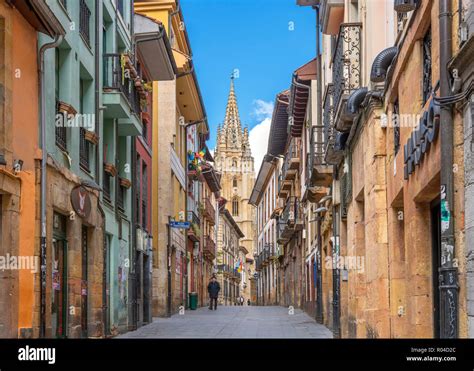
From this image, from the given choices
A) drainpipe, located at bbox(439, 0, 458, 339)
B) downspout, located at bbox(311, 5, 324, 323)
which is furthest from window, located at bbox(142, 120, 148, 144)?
drainpipe, located at bbox(439, 0, 458, 339)

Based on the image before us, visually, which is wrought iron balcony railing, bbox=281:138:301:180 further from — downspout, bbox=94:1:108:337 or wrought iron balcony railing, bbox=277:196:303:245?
downspout, bbox=94:1:108:337

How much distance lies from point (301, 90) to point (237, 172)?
89.7 m

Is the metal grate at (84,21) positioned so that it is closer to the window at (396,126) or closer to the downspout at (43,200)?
the downspout at (43,200)

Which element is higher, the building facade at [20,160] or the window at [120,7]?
the window at [120,7]

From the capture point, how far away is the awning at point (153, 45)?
23.6 metres

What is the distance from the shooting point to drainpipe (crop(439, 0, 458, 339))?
24.9 feet

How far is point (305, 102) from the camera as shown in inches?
1293

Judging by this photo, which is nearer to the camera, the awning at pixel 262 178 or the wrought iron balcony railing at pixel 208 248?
the wrought iron balcony railing at pixel 208 248

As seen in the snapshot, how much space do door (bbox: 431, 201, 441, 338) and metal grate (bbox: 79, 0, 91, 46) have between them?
29.3 feet

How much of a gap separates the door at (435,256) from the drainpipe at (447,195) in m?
2.41

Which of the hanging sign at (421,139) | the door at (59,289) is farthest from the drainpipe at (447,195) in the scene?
the door at (59,289)

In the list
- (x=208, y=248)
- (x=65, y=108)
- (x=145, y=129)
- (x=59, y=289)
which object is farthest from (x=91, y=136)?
(x=208, y=248)

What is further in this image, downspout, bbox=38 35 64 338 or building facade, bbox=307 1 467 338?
downspout, bbox=38 35 64 338
